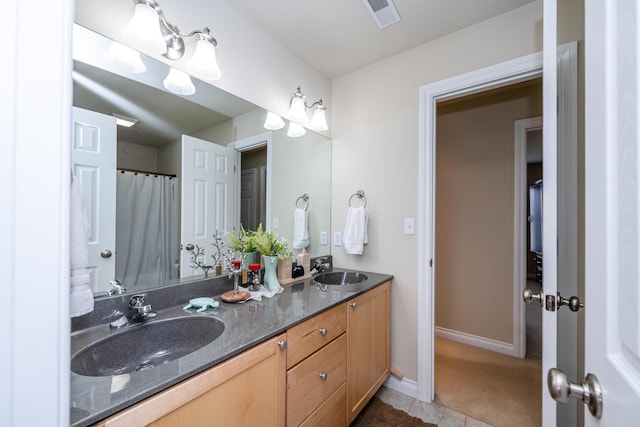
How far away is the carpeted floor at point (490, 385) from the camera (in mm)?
1695

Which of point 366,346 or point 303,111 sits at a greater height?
point 303,111

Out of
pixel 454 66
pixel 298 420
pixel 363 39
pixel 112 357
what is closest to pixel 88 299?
pixel 112 357

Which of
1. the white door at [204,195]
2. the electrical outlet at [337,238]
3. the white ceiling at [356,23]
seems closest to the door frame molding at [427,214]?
the white ceiling at [356,23]

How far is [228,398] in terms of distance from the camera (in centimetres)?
86

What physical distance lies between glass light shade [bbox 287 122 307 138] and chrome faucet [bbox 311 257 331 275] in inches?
38.8

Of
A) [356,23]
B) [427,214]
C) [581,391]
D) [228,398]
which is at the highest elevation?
Result: [356,23]

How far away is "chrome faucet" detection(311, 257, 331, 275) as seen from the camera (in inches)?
81.4

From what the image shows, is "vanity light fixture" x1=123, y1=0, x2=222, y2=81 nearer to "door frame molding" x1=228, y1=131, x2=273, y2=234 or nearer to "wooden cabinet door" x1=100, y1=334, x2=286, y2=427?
"door frame molding" x1=228, y1=131, x2=273, y2=234

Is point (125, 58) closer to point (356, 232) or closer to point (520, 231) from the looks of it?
point (356, 232)

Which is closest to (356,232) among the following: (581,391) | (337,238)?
(337,238)

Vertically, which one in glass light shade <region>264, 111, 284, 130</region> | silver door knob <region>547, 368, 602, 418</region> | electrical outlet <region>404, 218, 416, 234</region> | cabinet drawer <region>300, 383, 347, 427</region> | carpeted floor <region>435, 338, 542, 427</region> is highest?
glass light shade <region>264, 111, 284, 130</region>

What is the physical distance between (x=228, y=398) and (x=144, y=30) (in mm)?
1423

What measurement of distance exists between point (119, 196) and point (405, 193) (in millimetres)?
1669

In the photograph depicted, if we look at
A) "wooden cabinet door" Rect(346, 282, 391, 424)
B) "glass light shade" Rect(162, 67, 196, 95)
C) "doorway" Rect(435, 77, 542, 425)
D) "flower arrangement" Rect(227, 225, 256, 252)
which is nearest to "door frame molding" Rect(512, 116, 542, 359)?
"doorway" Rect(435, 77, 542, 425)
